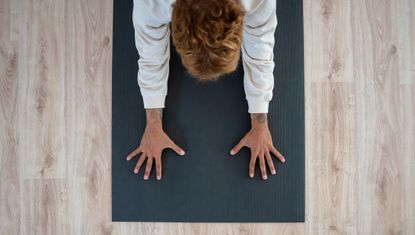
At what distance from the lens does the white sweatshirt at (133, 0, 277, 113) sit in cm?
104

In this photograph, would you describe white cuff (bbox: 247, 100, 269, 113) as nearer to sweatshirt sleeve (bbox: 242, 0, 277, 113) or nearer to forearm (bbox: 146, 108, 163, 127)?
sweatshirt sleeve (bbox: 242, 0, 277, 113)

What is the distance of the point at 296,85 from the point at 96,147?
2.79 ft

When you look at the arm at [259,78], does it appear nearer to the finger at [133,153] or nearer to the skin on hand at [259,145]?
the skin on hand at [259,145]

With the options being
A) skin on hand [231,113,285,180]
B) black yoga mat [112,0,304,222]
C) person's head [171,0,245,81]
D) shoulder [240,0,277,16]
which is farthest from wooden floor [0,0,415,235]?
person's head [171,0,245,81]

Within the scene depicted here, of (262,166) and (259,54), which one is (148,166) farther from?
(259,54)

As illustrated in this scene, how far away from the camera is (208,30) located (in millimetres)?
Answer: 802

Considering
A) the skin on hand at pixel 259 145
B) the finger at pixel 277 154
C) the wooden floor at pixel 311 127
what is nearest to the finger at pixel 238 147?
the skin on hand at pixel 259 145

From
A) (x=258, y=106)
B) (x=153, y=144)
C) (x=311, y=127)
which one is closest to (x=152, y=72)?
(x=153, y=144)

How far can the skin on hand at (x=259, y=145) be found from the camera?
1.34 m

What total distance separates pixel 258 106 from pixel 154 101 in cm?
38

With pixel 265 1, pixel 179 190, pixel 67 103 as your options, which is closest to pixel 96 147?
pixel 67 103

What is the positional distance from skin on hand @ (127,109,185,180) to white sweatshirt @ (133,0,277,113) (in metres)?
0.05

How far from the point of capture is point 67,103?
4.95 ft

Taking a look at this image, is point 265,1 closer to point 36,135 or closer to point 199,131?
point 199,131
